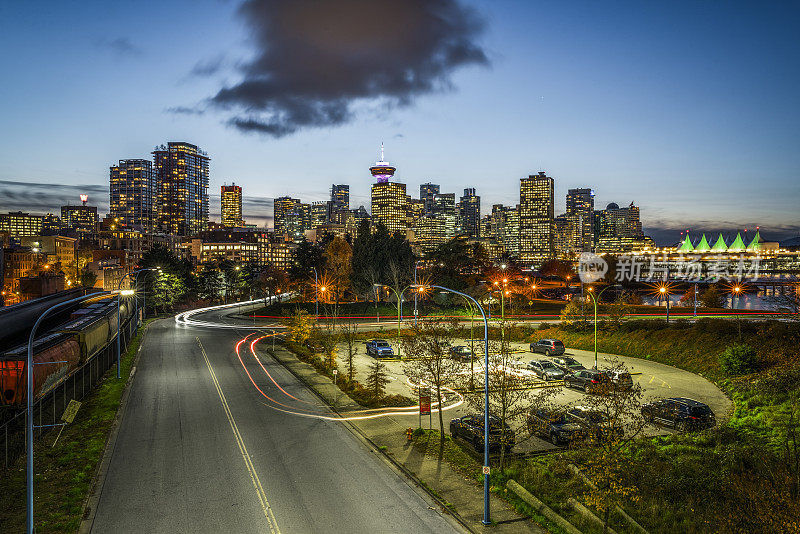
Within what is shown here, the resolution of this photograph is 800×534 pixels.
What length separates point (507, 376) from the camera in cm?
2028

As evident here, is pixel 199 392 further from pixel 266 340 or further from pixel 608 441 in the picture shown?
pixel 608 441

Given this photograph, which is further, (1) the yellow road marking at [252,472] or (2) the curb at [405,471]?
(2) the curb at [405,471]

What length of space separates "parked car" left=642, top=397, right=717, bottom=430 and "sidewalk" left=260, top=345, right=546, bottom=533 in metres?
11.5

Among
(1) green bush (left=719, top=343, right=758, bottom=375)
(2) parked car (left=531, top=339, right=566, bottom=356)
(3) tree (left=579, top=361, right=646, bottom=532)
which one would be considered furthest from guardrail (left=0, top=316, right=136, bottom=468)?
(1) green bush (left=719, top=343, right=758, bottom=375)

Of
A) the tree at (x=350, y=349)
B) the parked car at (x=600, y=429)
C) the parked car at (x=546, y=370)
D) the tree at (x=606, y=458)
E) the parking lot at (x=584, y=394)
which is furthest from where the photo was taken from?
the parked car at (x=546, y=370)

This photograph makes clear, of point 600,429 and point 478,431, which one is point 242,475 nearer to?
point 478,431

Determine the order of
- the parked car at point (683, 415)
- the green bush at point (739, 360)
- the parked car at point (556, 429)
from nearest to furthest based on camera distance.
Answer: the parked car at point (556, 429), the parked car at point (683, 415), the green bush at point (739, 360)

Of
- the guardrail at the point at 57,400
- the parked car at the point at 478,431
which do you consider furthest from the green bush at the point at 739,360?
the guardrail at the point at 57,400

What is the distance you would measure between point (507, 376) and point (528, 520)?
557 cm

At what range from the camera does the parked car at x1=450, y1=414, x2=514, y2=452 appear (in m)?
21.0

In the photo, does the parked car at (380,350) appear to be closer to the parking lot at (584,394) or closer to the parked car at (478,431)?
the parking lot at (584,394)

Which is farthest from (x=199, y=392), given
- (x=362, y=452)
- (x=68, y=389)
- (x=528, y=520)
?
(x=528, y=520)

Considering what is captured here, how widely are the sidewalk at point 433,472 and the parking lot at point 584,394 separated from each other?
6.40ft

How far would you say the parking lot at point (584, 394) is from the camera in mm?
26641
